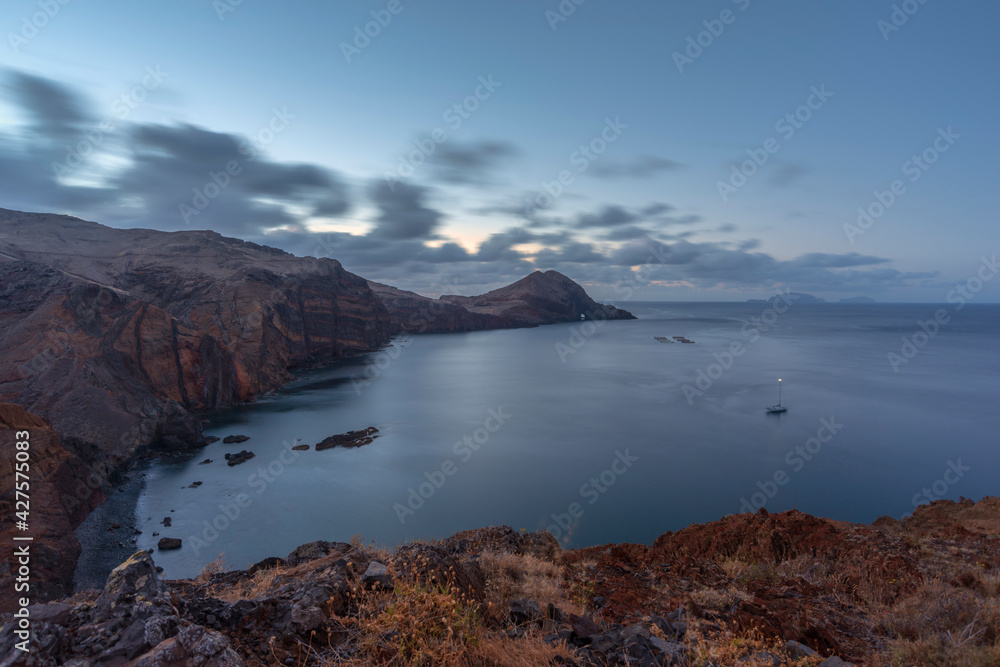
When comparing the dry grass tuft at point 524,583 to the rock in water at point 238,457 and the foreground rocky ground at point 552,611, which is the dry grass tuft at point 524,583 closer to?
the foreground rocky ground at point 552,611

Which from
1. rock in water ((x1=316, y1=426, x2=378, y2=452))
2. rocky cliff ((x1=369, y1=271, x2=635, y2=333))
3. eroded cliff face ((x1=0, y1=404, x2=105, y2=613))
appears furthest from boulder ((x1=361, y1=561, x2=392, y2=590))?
rocky cliff ((x1=369, y1=271, x2=635, y2=333))

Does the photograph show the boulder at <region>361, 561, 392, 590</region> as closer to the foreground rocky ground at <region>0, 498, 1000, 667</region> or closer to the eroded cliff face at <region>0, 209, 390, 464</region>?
the foreground rocky ground at <region>0, 498, 1000, 667</region>

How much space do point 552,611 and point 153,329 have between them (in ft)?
147

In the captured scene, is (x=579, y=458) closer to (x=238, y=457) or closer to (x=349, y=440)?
(x=349, y=440)

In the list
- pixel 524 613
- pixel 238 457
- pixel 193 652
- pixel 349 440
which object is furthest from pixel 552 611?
pixel 349 440

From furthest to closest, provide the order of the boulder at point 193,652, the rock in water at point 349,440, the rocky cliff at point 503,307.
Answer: the rocky cliff at point 503,307
the rock in water at point 349,440
the boulder at point 193,652

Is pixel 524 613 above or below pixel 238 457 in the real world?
above

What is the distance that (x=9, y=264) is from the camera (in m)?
39.2

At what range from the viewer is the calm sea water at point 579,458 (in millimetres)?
23016

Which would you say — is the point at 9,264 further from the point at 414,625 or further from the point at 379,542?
the point at 414,625

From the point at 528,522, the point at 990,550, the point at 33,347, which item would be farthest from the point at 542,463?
the point at 33,347

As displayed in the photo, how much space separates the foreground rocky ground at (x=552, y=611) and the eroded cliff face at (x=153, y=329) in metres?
28.4

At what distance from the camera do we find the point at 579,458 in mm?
30469

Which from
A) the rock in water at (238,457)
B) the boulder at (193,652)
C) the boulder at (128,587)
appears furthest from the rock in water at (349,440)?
the boulder at (193,652)
